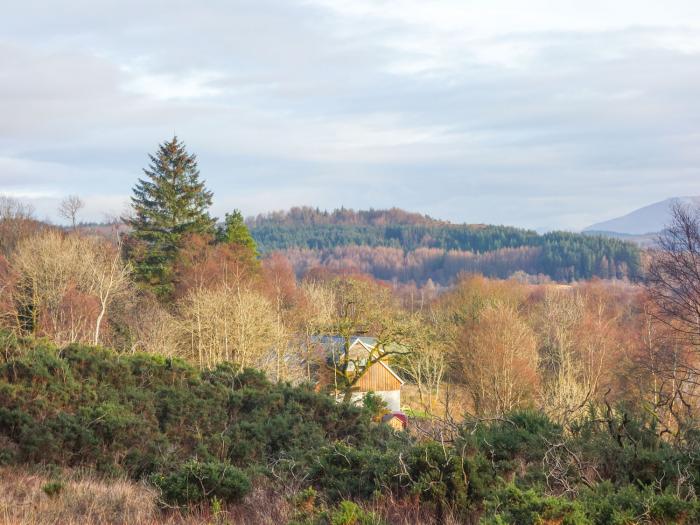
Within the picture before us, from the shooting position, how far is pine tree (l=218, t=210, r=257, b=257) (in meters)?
51.7

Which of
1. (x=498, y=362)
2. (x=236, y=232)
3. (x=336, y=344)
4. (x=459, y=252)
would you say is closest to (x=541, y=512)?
(x=498, y=362)

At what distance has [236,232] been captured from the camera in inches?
2052

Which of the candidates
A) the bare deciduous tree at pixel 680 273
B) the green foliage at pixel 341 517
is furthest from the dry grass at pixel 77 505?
the bare deciduous tree at pixel 680 273

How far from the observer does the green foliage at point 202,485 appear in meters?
7.42

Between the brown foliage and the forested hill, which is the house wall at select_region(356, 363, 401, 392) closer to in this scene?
the brown foliage

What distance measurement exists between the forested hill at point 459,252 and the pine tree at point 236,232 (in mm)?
72743

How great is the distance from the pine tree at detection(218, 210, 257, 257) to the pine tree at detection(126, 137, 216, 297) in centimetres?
95

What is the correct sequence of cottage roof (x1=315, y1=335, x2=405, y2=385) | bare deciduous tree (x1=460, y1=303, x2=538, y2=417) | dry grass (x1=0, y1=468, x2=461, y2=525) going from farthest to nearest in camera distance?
cottage roof (x1=315, y1=335, x2=405, y2=385) → bare deciduous tree (x1=460, y1=303, x2=538, y2=417) → dry grass (x1=0, y1=468, x2=461, y2=525)

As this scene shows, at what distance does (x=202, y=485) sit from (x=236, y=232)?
45.3 meters

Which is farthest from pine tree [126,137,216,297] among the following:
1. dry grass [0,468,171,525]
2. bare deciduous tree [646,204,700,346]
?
dry grass [0,468,171,525]

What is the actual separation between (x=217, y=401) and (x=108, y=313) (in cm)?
2386

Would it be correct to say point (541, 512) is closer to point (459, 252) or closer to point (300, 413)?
point (300, 413)

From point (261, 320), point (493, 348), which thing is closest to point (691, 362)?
point (493, 348)

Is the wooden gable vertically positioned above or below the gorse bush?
below
